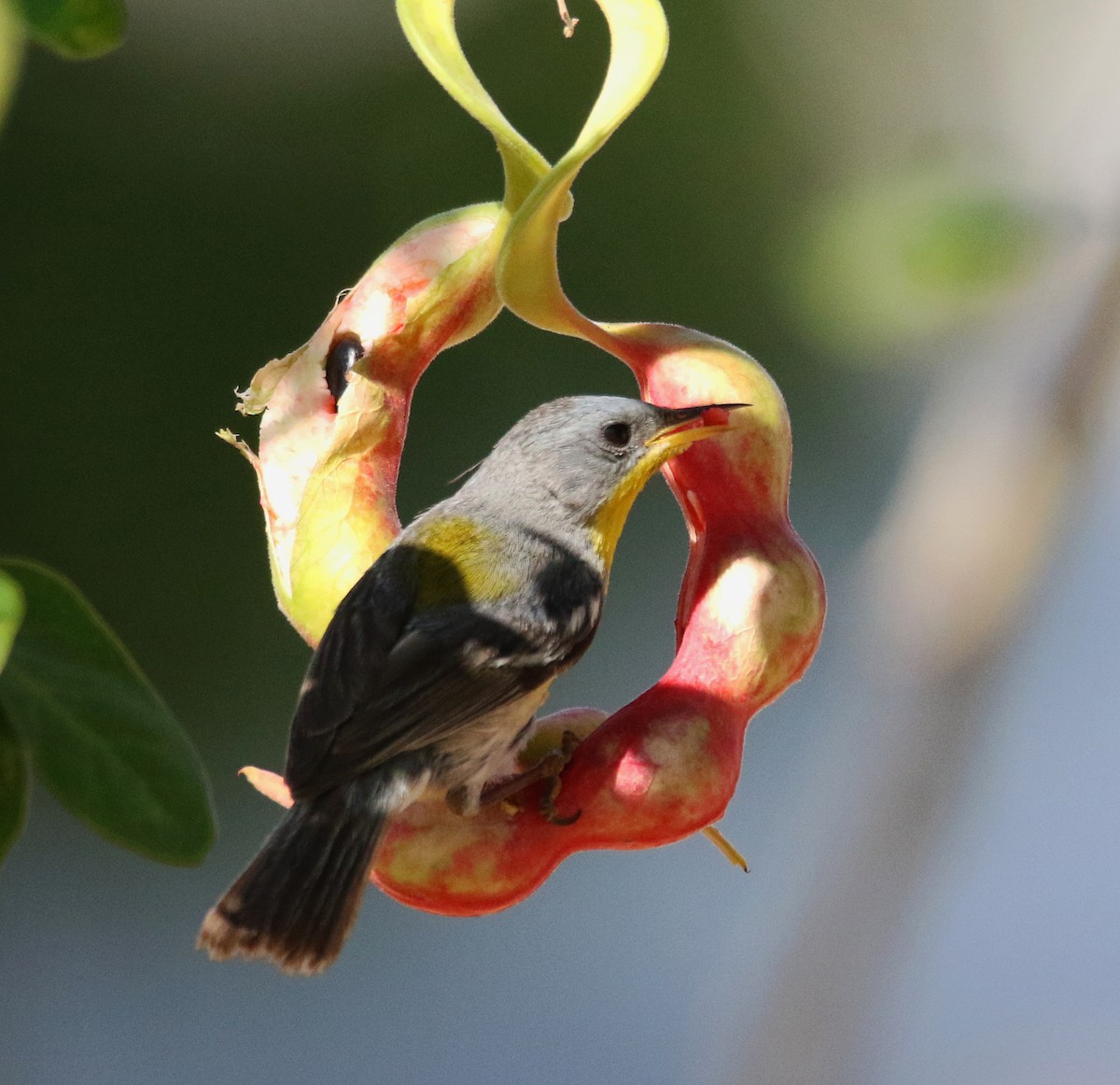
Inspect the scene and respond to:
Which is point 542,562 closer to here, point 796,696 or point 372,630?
point 372,630

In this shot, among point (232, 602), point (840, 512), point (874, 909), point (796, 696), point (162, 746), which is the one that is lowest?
point (796, 696)

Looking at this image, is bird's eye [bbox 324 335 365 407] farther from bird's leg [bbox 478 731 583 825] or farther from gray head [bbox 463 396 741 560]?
bird's leg [bbox 478 731 583 825]

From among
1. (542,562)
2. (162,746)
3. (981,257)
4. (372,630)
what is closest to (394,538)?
(372,630)

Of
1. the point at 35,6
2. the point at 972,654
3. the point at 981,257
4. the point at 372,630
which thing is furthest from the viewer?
the point at 972,654

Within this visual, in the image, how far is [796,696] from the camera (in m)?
9.20

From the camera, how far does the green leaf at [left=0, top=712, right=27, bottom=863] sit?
5.87 ft

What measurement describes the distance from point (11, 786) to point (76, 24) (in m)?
0.84

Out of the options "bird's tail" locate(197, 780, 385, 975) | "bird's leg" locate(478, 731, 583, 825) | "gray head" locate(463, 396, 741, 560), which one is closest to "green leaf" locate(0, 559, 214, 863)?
"bird's tail" locate(197, 780, 385, 975)

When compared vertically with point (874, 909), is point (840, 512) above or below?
below

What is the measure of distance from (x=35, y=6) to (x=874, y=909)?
192 centimetres

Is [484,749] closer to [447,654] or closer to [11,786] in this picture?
[447,654]

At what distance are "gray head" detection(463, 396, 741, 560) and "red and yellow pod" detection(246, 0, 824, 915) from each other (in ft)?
0.74

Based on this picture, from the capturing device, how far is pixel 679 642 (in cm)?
241

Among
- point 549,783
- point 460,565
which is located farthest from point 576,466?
point 549,783
